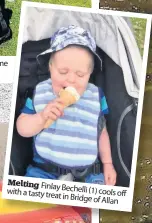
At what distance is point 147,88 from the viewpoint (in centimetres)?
80

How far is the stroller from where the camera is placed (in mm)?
793

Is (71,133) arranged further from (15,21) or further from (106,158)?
(15,21)

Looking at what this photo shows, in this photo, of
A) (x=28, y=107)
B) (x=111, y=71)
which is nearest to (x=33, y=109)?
(x=28, y=107)

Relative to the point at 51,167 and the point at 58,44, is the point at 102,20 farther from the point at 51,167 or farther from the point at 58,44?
the point at 51,167

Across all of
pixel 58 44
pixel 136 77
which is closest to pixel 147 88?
pixel 136 77

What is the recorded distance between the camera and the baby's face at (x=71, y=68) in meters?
0.78

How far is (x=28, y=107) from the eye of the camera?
2.60 feet

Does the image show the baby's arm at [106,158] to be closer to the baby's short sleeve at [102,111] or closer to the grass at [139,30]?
the baby's short sleeve at [102,111]

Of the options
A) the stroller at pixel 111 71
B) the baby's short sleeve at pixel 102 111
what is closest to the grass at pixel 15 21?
the stroller at pixel 111 71

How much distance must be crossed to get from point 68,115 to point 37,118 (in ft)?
0.14

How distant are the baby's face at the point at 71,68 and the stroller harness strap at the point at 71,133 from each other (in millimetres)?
12

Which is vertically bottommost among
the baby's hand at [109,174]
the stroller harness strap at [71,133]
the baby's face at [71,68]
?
the baby's hand at [109,174]

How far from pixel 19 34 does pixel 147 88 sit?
0.20 metres

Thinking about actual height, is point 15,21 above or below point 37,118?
above
